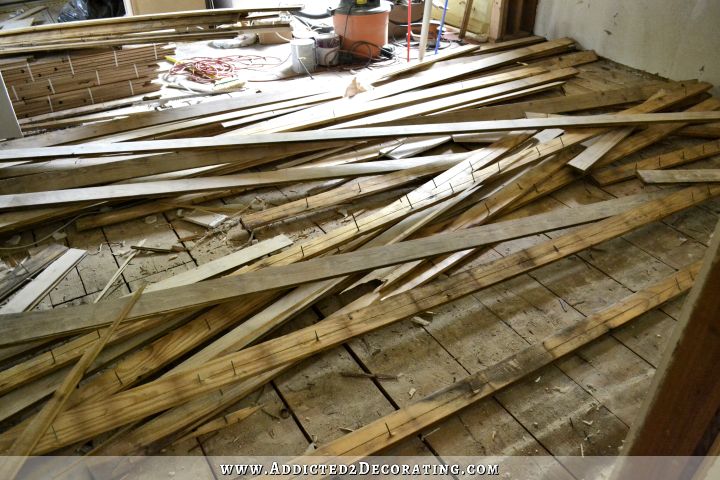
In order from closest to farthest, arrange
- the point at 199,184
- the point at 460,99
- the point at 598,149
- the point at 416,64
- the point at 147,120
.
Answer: the point at 199,184
the point at 598,149
the point at 147,120
the point at 460,99
the point at 416,64

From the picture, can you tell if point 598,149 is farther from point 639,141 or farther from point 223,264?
point 223,264

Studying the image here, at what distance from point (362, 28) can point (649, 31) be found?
220cm

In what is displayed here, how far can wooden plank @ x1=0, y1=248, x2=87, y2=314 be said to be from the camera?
2117 millimetres

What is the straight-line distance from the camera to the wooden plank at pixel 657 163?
295cm

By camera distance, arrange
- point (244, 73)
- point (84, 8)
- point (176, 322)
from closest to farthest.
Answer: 1. point (176, 322)
2. point (244, 73)
3. point (84, 8)

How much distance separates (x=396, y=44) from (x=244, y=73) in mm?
1508

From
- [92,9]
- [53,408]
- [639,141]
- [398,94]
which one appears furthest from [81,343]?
[92,9]

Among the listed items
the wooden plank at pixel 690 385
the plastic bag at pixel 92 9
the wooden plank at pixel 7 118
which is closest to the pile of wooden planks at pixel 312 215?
the wooden plank at pixel 7 118

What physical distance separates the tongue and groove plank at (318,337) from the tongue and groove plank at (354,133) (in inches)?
27.4

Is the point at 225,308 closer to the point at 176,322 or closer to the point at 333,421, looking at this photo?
the point at 176,322

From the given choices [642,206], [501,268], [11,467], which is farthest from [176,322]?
[642,206]

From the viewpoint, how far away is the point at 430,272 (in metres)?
2.25

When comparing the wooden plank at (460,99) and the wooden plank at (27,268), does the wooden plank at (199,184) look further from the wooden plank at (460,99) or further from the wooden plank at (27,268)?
the wooden plank at (460,99)

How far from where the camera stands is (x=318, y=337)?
1891 millimetres
